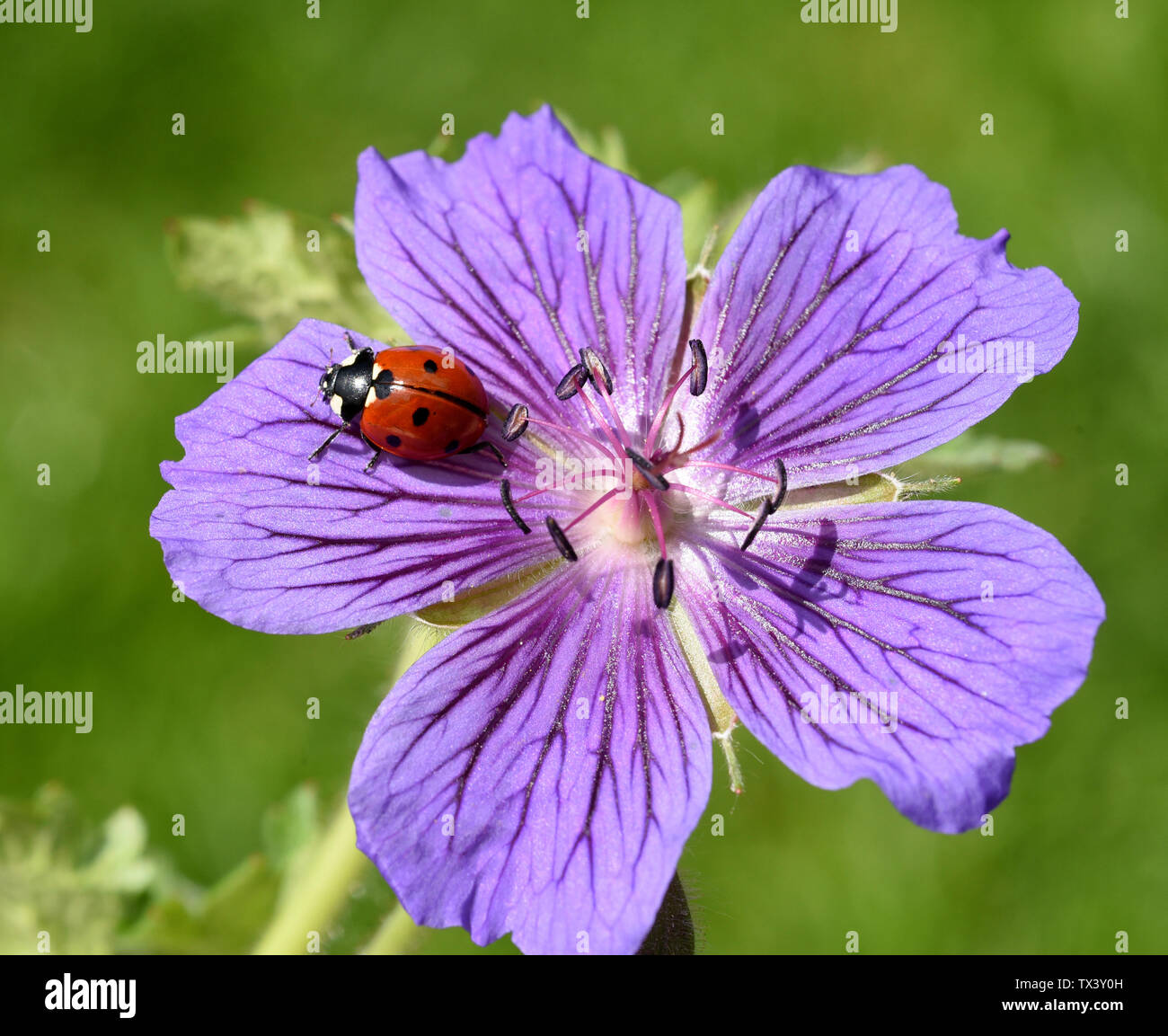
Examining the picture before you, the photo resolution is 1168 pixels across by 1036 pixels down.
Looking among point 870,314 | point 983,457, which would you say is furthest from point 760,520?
point 983,457

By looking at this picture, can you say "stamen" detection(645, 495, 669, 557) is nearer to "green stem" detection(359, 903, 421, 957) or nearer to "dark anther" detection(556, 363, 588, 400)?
"dark anther" detection(556, 363, 588, 400)

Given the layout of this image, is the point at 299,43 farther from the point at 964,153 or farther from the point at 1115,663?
the point at 1115,663

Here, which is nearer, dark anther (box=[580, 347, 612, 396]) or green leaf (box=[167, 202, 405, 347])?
dark anther (box=[580, 347, 612, 396])

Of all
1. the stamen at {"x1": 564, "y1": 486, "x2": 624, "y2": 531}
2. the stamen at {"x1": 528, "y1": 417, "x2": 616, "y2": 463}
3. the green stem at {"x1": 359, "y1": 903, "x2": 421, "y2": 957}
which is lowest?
the green stem at {"x1": 359, "y1": 903, "x2": 421, "y2": 957}

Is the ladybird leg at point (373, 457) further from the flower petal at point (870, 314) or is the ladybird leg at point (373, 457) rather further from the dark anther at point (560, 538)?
the flower petal at point (870, 314)

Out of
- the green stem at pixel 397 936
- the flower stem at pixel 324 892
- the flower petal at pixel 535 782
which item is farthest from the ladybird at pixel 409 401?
the green stem at pixel 397 936

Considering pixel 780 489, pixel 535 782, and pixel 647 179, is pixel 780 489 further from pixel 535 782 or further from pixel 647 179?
pixel 647 179

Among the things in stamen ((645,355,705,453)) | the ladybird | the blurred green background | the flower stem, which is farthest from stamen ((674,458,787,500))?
the blurred green background
